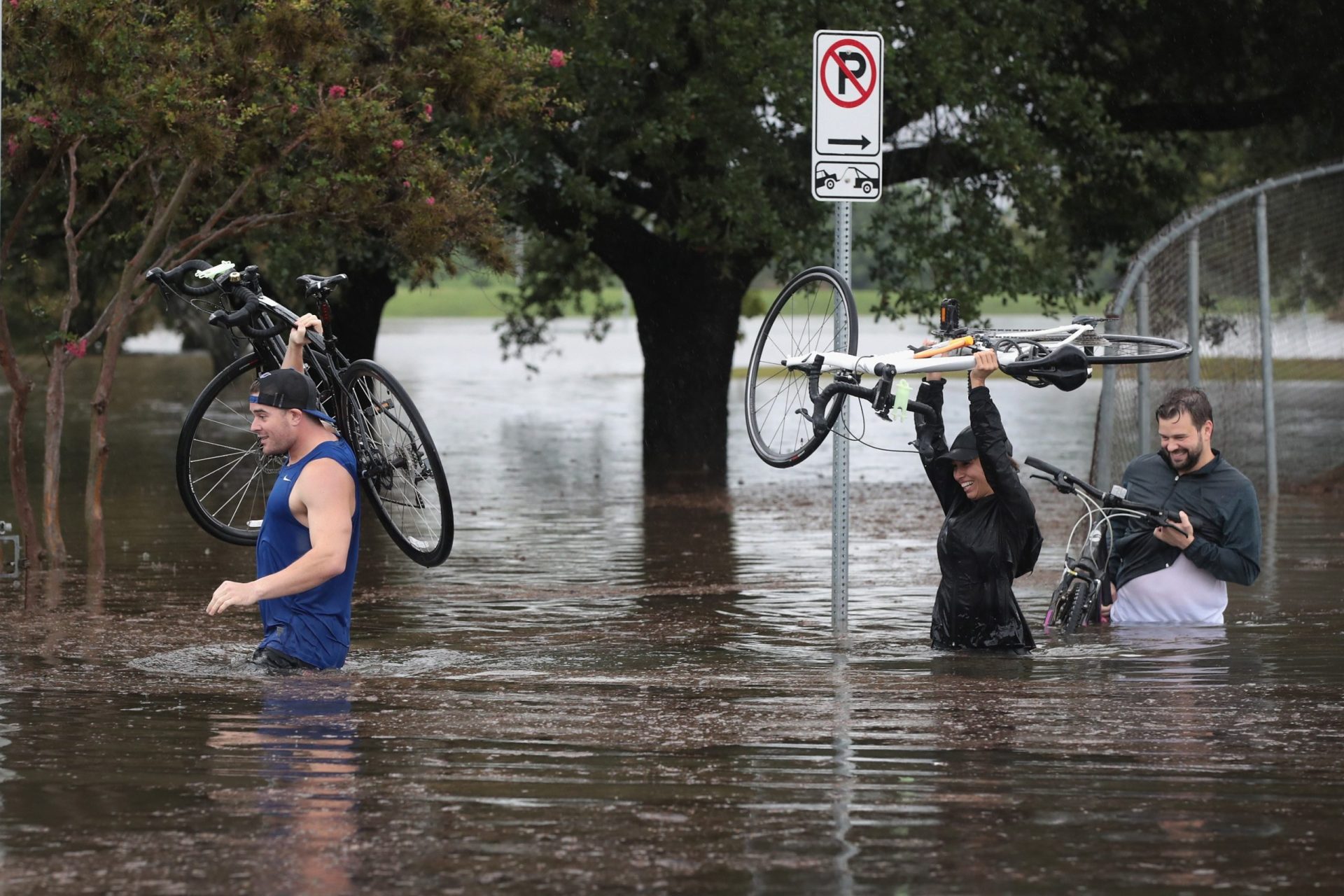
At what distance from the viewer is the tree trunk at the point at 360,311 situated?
27.4m

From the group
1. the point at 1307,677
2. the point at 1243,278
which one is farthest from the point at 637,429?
the point at 1307,677

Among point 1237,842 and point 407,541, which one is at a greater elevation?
point 407,541

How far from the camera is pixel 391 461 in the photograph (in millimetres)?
9102

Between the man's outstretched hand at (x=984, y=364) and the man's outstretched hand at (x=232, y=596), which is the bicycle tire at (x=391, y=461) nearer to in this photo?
the man's outstretched hand at (x=232, y=596)

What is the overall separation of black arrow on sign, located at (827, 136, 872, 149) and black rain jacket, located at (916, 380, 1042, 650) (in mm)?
1280

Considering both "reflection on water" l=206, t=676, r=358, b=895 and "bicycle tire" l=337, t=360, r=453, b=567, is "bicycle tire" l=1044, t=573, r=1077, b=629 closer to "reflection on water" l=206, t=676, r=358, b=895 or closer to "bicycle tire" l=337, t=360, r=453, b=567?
"bicycle tire" l=337, t=360, r=453, b=567

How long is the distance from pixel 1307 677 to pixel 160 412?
2719cm

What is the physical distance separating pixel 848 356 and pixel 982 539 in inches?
39.1

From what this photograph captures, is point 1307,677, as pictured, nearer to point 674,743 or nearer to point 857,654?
point 857,654

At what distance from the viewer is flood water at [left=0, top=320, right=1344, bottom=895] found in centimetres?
545

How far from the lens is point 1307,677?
335 inches

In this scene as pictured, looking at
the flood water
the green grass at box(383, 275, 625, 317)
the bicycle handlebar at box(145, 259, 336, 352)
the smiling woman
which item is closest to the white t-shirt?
the flood water

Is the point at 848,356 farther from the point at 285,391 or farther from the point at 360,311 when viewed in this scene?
the point at 360,311

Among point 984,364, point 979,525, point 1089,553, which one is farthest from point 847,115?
point 1089,553
